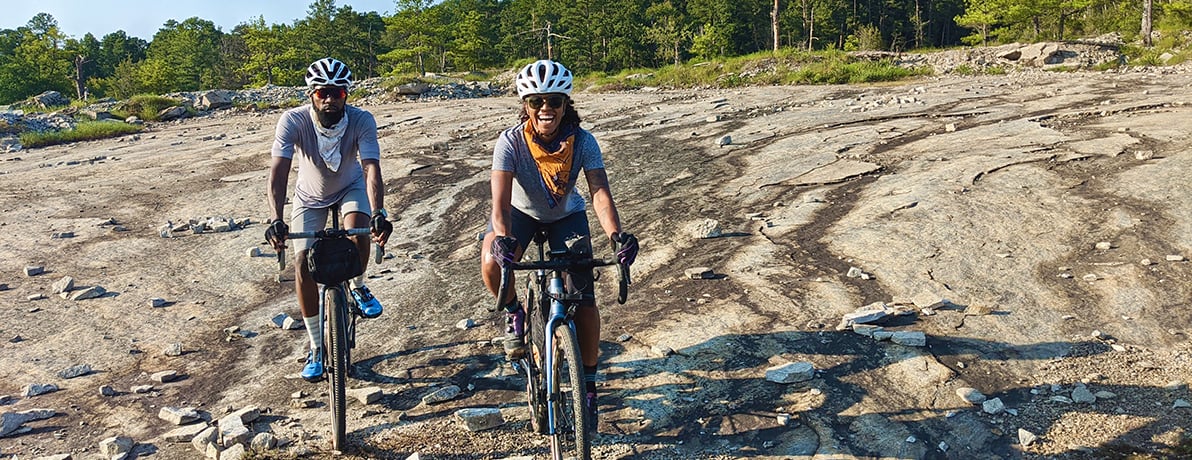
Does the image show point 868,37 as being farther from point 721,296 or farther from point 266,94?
point 721,296

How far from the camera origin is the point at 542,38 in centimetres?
7344

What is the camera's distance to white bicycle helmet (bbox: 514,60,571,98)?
12.1ft

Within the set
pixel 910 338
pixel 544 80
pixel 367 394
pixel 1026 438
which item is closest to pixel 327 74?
pixel 544 80

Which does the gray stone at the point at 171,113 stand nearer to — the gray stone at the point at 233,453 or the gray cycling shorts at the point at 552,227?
the gray stone at the point at 233,453

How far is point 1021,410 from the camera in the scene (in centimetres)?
400

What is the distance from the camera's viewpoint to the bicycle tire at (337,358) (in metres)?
3.94

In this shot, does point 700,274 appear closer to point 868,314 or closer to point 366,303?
point 868,314

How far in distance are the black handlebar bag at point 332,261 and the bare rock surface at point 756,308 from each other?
2.77 ft

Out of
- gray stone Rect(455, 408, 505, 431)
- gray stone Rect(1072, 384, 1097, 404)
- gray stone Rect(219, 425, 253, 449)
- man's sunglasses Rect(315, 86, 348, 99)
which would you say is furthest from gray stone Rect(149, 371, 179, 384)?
gray stone Rect(1072, 384, 1097, 404)

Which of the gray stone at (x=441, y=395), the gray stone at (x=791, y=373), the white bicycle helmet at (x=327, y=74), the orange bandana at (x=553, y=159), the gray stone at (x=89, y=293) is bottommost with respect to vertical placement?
the gray stone at (x=791, y=373)

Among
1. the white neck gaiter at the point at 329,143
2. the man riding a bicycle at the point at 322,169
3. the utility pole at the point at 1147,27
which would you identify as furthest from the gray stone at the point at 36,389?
the utility pole at the point at 1147,27

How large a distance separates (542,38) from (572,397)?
239ft

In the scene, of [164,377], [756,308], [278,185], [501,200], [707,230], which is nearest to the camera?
[501,200]

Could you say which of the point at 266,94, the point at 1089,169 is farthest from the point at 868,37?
the point at 1089,169
